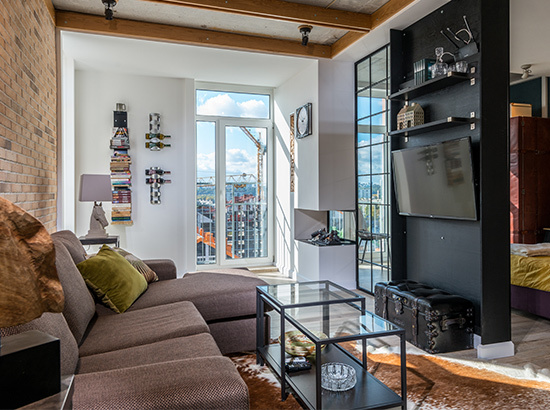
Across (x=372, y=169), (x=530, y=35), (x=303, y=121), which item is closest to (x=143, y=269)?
(x=372, y=169)

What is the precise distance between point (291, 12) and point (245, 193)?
9.71ft

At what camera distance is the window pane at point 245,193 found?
5.98 metres

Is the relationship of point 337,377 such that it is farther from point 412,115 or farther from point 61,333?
point 412,115

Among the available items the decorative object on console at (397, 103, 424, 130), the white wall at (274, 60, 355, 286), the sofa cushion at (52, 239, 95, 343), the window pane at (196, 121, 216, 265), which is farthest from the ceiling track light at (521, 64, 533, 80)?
the sofa cushion at (52, 239, 95, 343)

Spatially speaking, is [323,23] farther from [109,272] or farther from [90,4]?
[109,272]

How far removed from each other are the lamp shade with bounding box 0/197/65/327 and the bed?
387cm

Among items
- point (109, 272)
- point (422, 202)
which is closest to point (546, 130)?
point (422, 202)

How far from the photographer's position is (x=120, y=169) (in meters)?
5.23

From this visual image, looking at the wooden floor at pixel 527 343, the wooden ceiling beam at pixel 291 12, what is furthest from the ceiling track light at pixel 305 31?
the wooden floor at pixel 527 343

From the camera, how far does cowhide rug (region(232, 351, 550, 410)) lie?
2111mm

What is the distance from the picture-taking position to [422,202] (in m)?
3.36

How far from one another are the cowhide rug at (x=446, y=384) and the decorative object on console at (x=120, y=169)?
3.23 metres

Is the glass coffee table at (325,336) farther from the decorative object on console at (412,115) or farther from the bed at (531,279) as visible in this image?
the bed at (531,279)

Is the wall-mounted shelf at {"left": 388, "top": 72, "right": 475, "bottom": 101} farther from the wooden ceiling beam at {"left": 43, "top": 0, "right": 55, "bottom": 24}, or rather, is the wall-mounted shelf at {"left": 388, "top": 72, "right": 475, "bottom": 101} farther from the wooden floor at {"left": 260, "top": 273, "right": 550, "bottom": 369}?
the wooden ceiling beam at {"left": 43, "top": 0, "right": 55, "bottom": 24}
